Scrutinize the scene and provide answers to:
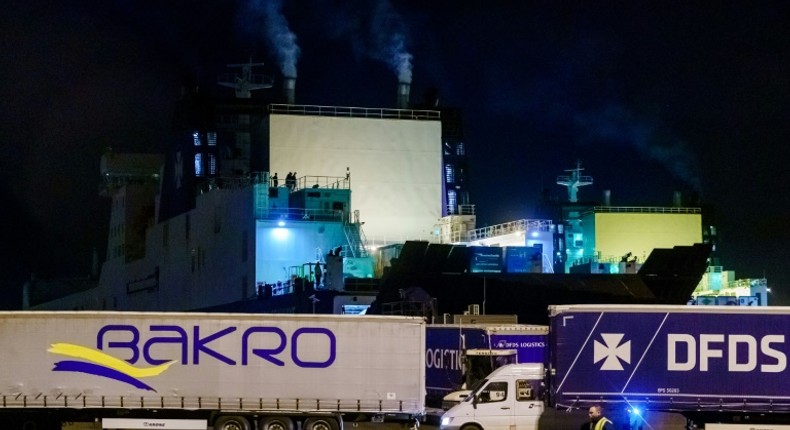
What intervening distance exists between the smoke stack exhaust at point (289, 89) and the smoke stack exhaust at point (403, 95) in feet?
15.6

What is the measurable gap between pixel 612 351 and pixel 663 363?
3.25 feet

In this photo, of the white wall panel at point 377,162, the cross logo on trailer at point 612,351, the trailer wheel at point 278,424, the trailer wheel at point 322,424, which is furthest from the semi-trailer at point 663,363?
the white wall panel at point 377,162

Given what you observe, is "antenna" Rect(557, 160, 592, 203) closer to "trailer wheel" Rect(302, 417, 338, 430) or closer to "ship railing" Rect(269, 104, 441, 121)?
"ship railing" Rect(269, 104, 441, 121)

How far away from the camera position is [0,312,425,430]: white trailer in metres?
22.3

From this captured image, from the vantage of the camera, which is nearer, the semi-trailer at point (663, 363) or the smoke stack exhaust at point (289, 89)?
the semi-trailer at point (663, 363)

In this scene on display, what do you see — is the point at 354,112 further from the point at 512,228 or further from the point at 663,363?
the point at 663,363

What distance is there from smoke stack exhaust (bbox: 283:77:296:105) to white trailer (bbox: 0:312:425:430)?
31952 millimetres

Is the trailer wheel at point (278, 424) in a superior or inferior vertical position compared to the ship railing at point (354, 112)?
inferior

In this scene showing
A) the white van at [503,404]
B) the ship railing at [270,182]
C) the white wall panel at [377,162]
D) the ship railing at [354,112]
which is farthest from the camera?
the ship railing at [354,112]

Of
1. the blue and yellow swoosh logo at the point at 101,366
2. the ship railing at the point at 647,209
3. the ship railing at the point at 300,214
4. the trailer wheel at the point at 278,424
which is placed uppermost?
the ship railing at the point at 647,209

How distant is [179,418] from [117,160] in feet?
162

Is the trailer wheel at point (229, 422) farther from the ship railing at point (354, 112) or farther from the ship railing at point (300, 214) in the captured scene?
the ship railing at point (354, 112)

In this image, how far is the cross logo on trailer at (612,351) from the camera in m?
22.7

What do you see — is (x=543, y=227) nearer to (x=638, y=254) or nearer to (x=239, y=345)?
(x=638, y=254)
